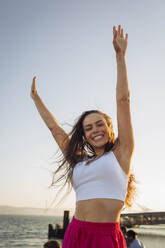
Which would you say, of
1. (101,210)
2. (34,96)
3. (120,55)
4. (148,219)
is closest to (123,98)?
Answer: (120,55)

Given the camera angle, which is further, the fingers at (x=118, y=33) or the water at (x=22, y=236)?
the water at (x=22, y=236)

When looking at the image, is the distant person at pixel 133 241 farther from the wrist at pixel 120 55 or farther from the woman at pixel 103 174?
the wrist at pixel 120 55

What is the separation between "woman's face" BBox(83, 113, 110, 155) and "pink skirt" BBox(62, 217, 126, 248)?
2.15 ft

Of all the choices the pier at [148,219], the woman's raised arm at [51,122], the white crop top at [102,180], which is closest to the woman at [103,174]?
the white crop top at [102,180]

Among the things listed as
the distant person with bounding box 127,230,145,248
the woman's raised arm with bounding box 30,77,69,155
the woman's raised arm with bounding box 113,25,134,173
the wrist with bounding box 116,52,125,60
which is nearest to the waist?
the woman's raised arm with bounding box 113,25,134,173

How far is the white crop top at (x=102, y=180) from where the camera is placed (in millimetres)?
1794

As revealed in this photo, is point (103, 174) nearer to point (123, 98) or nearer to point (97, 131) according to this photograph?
point (97, 131)

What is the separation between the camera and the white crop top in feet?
5.88

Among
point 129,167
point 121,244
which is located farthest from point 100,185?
point 121,244

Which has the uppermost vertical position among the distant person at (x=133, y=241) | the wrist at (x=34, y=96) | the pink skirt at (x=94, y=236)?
the wrist at (x=34, y=96)

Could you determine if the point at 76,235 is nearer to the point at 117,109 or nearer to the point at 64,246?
the point at 64,246

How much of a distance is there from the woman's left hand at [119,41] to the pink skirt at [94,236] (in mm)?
1360

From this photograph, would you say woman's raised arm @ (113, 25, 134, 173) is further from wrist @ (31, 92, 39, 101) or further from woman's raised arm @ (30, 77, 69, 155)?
wrist @ (31, 92, 39, 101)

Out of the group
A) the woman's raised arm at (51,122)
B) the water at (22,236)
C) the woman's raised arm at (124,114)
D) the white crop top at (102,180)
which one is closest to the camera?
the white crop top at (102,180)
